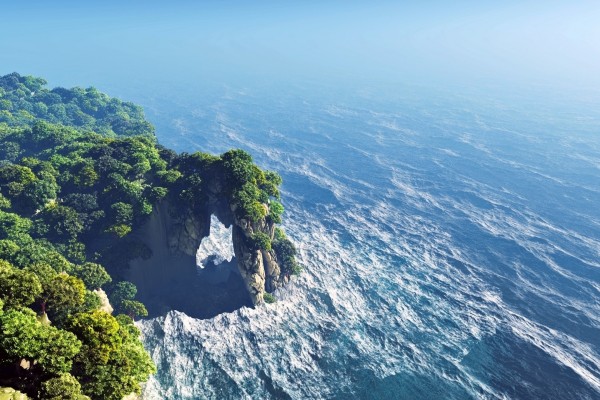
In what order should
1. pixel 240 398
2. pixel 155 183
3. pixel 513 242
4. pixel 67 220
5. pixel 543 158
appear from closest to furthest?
pixel 240 398, pixel 67 220, pixel 155 183, pixel 513 242, pixel 543 158

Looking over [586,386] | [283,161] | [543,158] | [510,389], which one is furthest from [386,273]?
[543,158]

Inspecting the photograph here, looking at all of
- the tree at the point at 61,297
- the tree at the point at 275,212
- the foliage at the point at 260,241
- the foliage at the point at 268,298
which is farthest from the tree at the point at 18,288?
the tree at the point at 275,212

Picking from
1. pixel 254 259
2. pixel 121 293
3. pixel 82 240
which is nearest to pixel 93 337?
pixel 121 293

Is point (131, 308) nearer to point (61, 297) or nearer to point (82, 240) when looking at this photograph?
point (82, 240)

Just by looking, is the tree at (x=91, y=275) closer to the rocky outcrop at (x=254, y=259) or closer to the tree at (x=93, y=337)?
the tree at (x=93, y=337)

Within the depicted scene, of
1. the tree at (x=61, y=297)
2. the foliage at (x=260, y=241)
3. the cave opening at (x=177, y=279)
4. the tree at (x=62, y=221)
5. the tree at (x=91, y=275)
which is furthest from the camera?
the cave opening at (x=177, y=279)

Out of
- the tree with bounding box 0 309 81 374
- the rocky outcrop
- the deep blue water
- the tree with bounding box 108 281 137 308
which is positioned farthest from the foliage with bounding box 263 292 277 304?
the tree with bounding box 0 309 81 374

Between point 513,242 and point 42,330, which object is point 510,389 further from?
point 42,330
